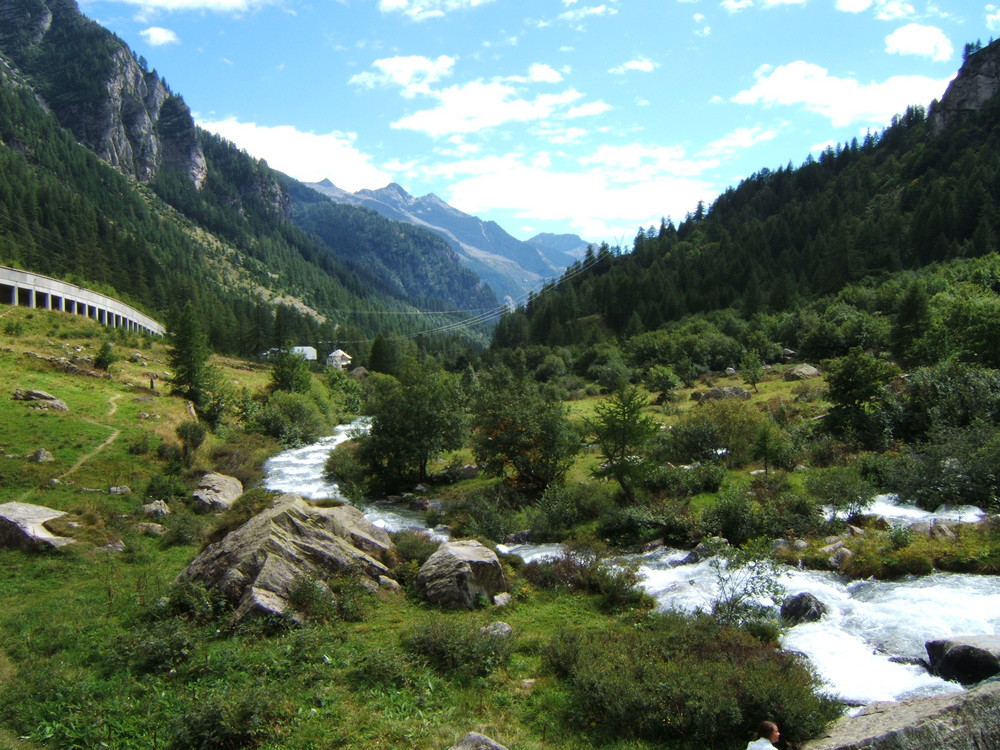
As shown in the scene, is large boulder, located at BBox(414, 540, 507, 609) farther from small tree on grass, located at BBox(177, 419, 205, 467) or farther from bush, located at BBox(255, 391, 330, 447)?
bush, located at BBox(255, 391, 330, 447)

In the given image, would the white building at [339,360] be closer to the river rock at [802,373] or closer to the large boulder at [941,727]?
the river rock at [802,373]

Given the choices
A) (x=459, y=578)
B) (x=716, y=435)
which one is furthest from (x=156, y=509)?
(x=716, y=435)

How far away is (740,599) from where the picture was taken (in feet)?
57.6

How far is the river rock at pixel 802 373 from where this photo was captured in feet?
197

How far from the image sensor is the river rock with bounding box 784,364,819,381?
2370 inches

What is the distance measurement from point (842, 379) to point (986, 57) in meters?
164

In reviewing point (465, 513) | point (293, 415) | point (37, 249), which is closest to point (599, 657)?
point (465, 513)

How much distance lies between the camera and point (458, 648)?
15.5 meters

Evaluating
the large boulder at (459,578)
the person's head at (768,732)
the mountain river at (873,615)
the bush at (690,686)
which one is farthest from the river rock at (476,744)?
the large boulder at (459,578)

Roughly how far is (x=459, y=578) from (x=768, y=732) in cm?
1100

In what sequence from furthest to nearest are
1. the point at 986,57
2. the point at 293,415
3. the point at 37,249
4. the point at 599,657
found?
the point at 986,57, the point at 37,249, the point at 293,415, the point at 599,657

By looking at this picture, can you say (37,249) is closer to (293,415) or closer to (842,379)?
(293,415)

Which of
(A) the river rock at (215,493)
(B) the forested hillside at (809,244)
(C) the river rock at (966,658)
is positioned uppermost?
(B) the forested hillside at (809,244)

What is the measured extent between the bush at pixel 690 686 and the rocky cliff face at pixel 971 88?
579 feet
